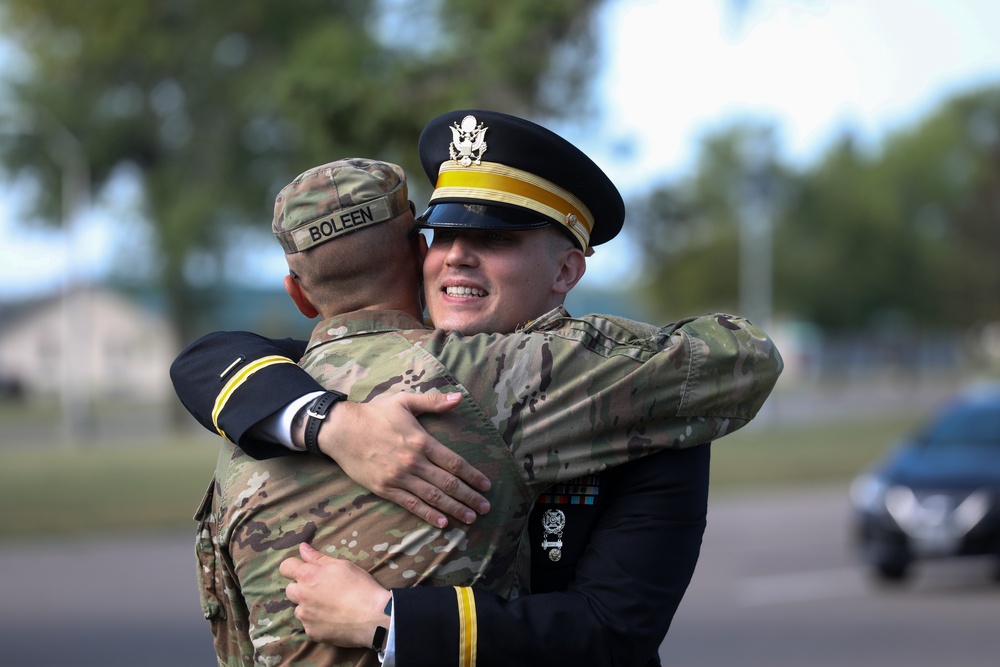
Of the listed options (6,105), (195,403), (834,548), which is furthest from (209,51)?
(195,403)

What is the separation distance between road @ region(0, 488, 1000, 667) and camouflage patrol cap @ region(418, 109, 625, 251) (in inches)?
253

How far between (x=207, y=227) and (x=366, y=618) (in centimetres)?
2815

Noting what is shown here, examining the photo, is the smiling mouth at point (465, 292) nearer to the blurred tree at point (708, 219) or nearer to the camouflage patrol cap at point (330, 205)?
the camouflage patrol cap at point (330, 205)

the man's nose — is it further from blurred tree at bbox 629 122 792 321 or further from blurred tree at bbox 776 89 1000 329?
blurred tree at bbox 776 89 1000 329

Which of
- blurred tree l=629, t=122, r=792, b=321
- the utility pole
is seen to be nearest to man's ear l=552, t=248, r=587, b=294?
blurred tree l=629, t=122, r=792, b=321

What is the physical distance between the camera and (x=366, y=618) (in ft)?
6.50

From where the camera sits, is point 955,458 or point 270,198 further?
point 270,198

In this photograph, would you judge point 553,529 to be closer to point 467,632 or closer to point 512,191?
point 467,632

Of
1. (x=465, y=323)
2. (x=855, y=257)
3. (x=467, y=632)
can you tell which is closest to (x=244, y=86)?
(x=465, y=323)

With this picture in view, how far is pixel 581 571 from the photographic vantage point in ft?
6.80

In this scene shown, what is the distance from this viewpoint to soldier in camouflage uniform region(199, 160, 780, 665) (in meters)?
2.02

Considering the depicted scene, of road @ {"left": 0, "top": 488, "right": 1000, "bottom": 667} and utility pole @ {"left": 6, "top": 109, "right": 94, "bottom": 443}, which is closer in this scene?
road @ {"left": 0, "top": 488, "right": 1000, "bottom": 667}

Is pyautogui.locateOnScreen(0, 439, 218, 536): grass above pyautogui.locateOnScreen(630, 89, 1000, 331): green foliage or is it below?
below

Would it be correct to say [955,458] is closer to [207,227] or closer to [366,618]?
[366,618]
